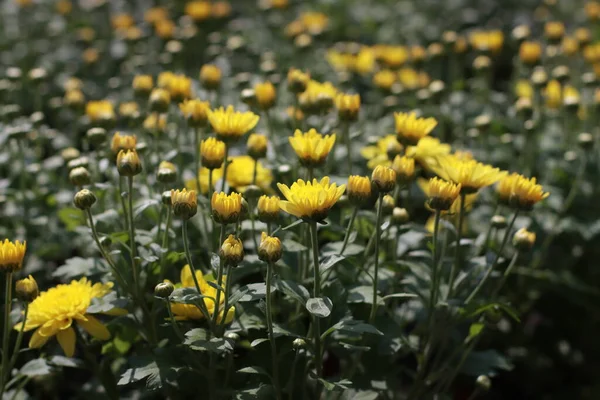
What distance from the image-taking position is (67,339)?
2.29 meters

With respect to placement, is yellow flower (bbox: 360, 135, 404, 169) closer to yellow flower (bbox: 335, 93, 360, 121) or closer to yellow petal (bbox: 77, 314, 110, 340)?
yellow flower (bbox: 335, 93, 360, 121)

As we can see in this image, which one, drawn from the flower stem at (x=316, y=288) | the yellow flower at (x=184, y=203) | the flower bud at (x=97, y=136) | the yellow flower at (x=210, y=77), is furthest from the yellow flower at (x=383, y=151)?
the flower bud at (x=97, y=136)

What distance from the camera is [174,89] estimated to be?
2.85 m

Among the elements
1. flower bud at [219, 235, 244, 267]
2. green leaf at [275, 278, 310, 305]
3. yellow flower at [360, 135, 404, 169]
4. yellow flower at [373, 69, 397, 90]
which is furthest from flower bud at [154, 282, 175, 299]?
yellow flower at [373, 69, 397, 90]

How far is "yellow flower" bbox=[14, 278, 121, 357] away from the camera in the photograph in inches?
88.5

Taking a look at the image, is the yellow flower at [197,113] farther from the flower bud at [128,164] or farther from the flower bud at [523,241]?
the flower bud at [523,241]

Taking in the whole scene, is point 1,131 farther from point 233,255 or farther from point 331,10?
point 331,10

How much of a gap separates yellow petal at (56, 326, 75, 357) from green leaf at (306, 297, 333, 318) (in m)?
0.77

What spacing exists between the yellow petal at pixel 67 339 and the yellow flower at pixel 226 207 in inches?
26.2

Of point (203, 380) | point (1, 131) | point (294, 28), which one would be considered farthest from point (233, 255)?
point (294, 28)

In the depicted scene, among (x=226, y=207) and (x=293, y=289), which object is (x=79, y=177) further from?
(x=293, y=289)

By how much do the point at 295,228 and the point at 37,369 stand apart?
902 millimetres

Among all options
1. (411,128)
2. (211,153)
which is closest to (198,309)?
(211,153)

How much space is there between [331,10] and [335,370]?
3.38m
